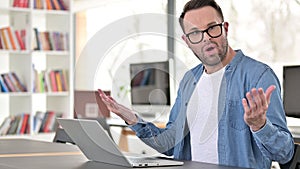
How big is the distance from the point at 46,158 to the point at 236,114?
2.16 feet

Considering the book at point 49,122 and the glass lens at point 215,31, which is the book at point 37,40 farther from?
the glass lens at point 215,31

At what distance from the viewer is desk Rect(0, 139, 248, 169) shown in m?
1.71

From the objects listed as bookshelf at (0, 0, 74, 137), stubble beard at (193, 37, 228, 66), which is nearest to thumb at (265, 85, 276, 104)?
stubble beard at (193, 37, 228, 66)

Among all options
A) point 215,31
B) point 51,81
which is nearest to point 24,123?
point 51,81

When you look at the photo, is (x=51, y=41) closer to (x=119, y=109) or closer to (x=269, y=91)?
(x=119, y=109)

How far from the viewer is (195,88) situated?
6.70 feet

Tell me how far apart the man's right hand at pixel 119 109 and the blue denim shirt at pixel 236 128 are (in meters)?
0.04

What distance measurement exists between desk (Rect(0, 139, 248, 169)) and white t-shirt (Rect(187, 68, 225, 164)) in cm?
22

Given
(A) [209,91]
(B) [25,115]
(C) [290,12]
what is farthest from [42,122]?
(A) [209,91]

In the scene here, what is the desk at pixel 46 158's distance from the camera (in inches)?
67.2

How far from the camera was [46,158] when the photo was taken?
1.92 meters

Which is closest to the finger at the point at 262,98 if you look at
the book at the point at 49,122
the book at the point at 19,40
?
the book at the point at 19,40

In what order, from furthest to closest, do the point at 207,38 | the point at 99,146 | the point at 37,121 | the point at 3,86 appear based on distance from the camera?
the point at 37,121
the point at 3,86
the point at 207,38
the point at 99,146

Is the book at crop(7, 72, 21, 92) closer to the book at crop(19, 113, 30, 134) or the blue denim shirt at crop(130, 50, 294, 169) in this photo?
the book at crop(19, 113, 30, 134)
